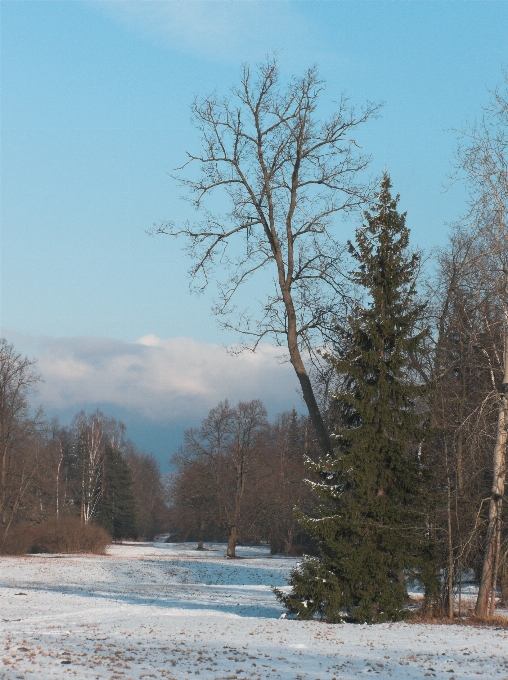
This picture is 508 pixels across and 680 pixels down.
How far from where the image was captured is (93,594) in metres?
21.1

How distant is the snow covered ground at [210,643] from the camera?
9125 mm

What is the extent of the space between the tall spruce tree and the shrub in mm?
31720

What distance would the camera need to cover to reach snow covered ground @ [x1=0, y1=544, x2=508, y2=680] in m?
9.12

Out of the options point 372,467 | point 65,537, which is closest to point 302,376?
point 372,467

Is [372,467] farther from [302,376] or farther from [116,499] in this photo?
[116,499]

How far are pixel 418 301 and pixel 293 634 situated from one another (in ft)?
37.7

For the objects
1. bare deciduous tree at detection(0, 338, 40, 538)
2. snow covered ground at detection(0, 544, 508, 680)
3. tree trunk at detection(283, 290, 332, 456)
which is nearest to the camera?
snow covered ground at detection(0, 544, 508, 680)

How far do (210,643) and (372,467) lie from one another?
522cm

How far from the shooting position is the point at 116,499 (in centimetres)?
6800

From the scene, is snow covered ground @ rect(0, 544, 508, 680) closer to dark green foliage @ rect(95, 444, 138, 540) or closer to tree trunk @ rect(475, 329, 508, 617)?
tree trunk @ rect(475, 329, 508, 617)

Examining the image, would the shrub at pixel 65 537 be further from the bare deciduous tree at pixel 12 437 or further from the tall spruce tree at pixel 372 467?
the tall spruce tree at pixel 372 467

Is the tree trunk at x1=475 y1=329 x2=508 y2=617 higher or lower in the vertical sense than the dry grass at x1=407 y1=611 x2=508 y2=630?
higher

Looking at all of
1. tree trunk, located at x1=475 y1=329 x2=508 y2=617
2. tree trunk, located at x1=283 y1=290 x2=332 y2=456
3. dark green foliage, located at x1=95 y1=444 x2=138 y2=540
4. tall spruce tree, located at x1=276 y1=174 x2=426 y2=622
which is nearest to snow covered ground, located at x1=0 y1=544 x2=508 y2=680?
tall spruce tree, located at x1=276 y1=174 x2=426 y2=622

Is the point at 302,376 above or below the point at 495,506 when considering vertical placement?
above
